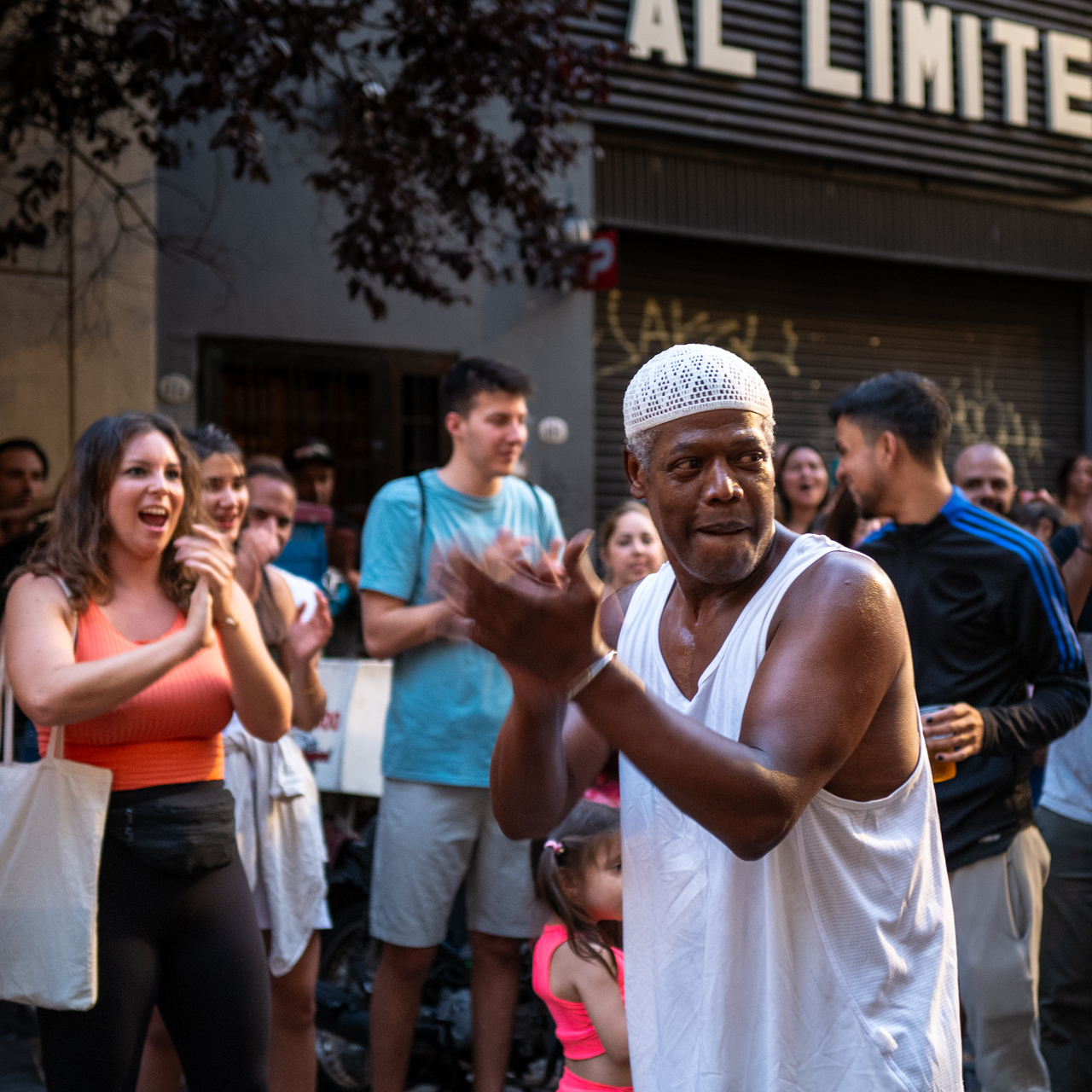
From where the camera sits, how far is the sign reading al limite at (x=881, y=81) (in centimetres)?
997

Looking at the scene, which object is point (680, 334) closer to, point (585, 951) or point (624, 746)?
point (585, 951)

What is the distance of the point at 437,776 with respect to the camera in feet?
13.8

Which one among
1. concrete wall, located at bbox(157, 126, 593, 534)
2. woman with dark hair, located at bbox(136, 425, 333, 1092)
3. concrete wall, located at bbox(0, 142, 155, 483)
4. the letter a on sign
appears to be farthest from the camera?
the letter a on sign

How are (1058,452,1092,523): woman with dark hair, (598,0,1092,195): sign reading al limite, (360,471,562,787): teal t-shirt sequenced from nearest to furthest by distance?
(360,471,562,787): teal t-shirt < (1058,452,1092,523): woman with dark hair < (598,0,1092,195): sign reading al limite

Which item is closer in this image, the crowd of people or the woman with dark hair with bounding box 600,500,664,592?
the crowd of people

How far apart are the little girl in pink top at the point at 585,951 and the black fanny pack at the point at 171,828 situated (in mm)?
855

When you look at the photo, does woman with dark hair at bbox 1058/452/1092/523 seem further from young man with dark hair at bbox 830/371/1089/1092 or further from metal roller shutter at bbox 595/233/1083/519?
metal roller shutter at bbox 595/233/1083/519

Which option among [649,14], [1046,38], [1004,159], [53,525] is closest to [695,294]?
[649,14]

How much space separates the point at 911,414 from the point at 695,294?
7.27m

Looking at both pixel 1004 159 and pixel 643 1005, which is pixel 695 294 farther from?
pixel 643 1005

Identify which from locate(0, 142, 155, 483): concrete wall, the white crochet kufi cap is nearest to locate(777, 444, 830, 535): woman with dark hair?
locate(0, 142, 155, 483): concrete wall

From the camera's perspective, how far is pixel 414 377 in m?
9.51

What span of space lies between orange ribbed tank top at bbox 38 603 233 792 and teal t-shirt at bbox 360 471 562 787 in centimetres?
102

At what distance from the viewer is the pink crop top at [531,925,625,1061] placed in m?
3.14
